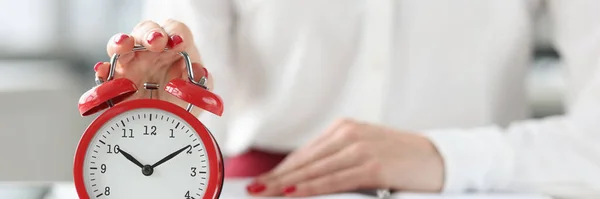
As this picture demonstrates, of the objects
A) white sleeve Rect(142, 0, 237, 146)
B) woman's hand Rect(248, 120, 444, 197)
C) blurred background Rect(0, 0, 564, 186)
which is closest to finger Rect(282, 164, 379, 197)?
woman's hand Rect(248, 120, 444, 197)

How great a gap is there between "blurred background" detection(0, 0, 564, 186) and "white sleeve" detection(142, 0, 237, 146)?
1062 millimetres

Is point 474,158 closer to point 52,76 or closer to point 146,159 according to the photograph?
point 146,159

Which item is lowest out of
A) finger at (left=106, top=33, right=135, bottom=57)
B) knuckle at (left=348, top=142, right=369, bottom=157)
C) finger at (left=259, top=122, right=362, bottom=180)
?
knuckle at (left=348, top=142, right=369, bottom=157)

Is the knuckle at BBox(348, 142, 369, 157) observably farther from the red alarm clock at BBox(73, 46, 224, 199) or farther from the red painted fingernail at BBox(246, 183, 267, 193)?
the red alarm clock at BBox(73, 46, 224, 199)

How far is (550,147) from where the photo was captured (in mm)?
1015

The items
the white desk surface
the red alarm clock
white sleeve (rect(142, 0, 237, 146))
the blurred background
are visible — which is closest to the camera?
the red alarm clock

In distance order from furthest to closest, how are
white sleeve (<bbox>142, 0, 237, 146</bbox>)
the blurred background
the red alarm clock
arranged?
the blurred background
white sleeve (<bbox>142, 0, 237, 146</bbox>)
the red alarm clock

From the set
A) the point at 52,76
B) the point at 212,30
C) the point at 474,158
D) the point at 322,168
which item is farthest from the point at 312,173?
the point at 52,76

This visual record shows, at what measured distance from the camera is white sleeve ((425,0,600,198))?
957 millimetres

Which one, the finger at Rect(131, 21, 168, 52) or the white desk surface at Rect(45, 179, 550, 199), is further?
the white desk surface at Rect(45, 179, 550, 199)

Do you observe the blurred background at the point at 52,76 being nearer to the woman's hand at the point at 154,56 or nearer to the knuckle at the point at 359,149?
the knuckle at the point at 359,149

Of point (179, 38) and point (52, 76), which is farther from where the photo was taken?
point (52, 76)

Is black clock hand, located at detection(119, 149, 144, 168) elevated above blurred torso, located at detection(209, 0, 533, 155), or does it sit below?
below

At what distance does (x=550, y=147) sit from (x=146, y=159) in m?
0.58
